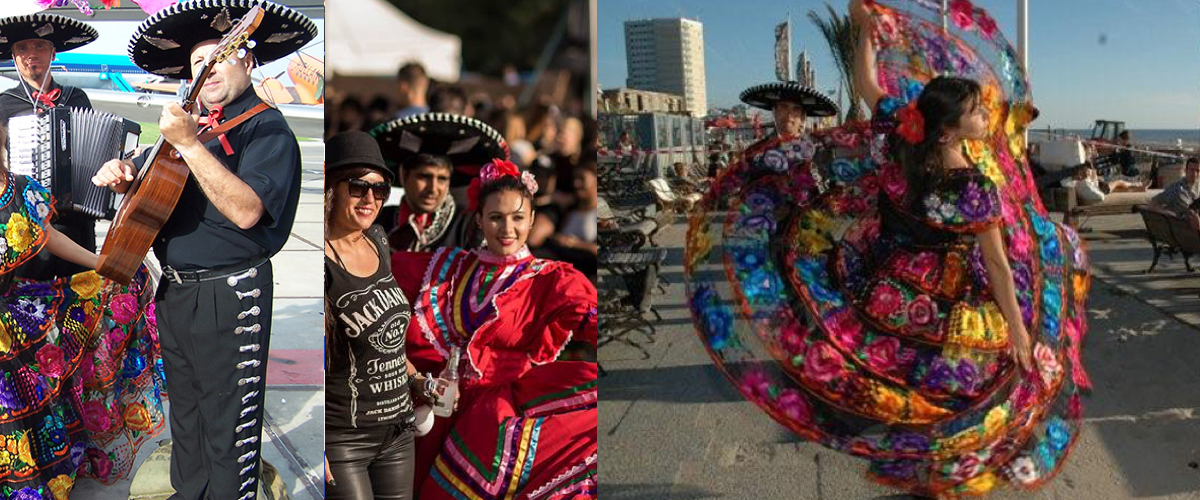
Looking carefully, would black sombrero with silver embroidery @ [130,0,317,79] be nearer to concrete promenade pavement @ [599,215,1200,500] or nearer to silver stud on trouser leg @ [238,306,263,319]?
silver stud on trouser leg @ [238,306,263,319]

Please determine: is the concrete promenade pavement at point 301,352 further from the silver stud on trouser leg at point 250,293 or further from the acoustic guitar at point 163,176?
the acoustic guitar at point 163,176

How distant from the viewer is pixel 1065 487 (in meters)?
3.55

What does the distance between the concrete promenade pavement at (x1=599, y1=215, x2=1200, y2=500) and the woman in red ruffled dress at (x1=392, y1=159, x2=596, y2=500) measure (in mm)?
553

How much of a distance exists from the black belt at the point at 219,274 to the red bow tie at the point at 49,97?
2.09ft

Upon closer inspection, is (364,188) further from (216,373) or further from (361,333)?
(216,373)

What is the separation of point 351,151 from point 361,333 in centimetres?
50

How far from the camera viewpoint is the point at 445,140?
306 cm

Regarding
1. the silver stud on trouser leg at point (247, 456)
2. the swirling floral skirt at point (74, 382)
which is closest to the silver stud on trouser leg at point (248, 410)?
the silver stud on trouser leg at point (247, 456)

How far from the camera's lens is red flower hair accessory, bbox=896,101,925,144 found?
11.0ft

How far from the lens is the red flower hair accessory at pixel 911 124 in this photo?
3.37 metres

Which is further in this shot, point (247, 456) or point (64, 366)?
point (64, 366)

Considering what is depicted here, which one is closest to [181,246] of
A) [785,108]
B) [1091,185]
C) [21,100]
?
[21,100]

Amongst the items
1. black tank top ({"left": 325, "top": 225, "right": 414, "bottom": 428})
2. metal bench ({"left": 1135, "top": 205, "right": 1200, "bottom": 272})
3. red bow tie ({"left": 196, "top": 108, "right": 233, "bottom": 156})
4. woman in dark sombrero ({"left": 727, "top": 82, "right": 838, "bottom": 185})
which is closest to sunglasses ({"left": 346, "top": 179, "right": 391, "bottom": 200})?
black tank top ({"left": 325, "top": 225, "right": 414, "bottom": 428})

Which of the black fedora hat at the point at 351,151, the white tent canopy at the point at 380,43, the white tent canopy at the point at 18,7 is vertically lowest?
the black fedora hat at the point at 351,151
